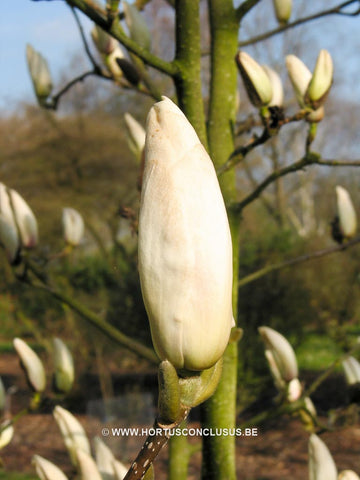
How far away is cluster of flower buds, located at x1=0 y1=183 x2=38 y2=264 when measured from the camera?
1099 millimetres

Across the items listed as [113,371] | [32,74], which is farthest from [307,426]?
[113,371]

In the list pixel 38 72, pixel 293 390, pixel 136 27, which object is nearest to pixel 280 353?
pixel 293 390

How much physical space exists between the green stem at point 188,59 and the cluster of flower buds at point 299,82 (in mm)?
71

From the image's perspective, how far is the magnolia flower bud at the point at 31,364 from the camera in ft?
3.22

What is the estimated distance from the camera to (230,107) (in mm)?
954

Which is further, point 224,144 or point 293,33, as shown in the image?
point 293,33

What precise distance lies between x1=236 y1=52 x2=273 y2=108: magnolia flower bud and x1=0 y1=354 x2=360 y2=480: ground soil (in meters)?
2.85

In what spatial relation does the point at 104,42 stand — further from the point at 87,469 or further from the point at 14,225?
the point at 87,469

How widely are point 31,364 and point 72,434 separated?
20 cm

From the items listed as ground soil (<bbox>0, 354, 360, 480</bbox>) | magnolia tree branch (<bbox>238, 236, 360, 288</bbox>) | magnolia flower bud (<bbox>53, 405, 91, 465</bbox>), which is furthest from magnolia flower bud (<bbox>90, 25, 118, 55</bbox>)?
ground soil (<bbox>0, 354, 360, 480</bbox>)

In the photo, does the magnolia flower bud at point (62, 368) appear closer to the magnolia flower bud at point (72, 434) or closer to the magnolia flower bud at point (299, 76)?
the magnolia flower bud at point (72, 434)

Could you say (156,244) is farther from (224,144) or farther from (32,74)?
(32,74)

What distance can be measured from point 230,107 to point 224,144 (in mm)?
69

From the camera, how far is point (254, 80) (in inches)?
34.8
